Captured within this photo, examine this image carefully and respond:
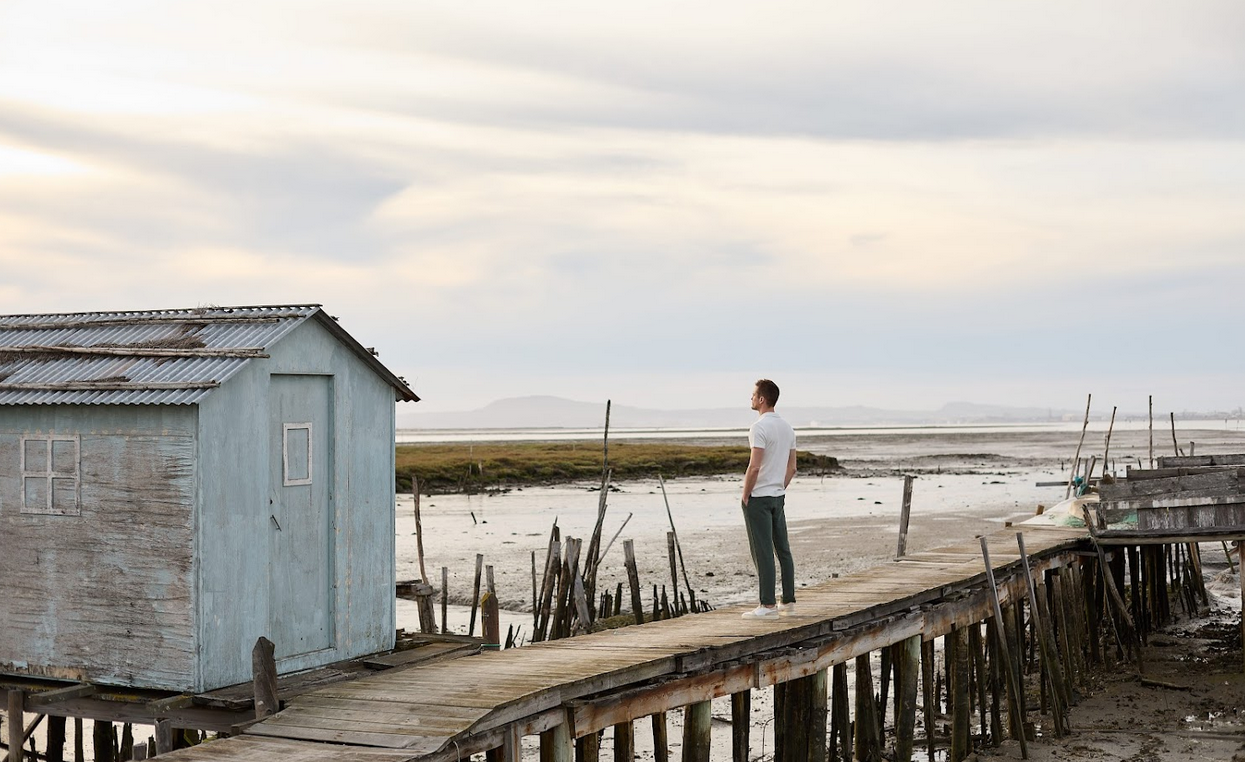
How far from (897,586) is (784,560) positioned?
3.57 m

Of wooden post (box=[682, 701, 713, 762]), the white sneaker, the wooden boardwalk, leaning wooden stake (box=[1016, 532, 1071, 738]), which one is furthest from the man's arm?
leaning wooden stake (box=[1016, 532, 1071, 738])

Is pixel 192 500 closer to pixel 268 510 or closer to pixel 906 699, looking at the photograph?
pixel 268 510

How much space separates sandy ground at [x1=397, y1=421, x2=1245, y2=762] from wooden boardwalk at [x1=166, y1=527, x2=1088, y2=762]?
2.03 m

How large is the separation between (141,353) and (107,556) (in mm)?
1749

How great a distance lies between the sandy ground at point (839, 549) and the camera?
14789 millimetres

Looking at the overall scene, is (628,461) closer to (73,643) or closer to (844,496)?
(844,496)

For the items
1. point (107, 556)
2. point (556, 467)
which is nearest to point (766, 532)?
point (107, 556)

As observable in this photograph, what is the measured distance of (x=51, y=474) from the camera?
10156 millimetres

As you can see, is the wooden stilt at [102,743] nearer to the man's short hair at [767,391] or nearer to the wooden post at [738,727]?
the wooden post at [738,727]

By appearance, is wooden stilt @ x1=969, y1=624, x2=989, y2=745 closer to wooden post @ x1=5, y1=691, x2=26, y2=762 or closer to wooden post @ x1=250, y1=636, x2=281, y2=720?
wooden post @ x1=250, y1=636, x2=281, y2=720

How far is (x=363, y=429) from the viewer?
37.2 ft

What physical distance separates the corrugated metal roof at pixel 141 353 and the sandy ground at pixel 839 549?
641 cm

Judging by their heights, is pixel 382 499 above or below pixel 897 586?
above

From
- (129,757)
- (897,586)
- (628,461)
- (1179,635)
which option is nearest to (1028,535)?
(1179,635)
